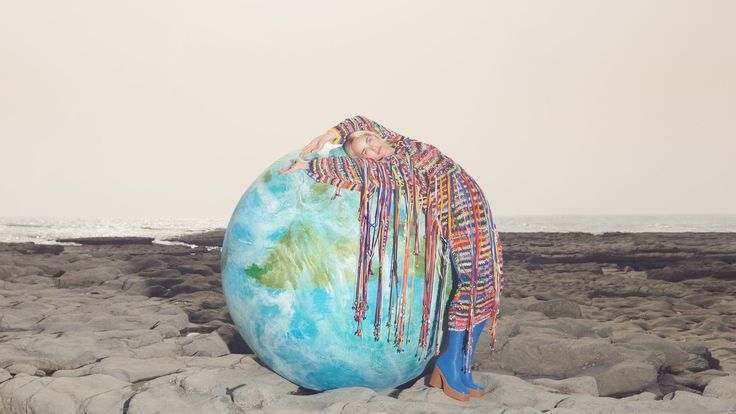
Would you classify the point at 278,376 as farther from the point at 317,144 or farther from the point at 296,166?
the point at 317,144

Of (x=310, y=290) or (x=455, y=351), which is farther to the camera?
(x=455, y=351)

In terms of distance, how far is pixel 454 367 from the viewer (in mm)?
3648

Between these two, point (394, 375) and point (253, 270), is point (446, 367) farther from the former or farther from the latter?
point (253, 270)

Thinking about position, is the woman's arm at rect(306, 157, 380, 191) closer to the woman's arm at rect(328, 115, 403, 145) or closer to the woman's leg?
the woman's arm at rect(328, 115, 403, 145)

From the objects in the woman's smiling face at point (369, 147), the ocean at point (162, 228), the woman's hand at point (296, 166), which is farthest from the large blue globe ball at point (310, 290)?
the ocean at point (162, 228)

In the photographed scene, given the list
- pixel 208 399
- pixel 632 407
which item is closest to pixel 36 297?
pixel 208 399

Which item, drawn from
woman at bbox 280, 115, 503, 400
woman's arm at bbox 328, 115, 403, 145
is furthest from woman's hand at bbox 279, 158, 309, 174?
woman's arm at bbox 328, 115, 403, 145

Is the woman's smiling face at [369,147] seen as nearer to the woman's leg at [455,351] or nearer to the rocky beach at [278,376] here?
the woman's leg at [455,351]

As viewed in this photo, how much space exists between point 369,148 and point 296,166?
1.48 ft

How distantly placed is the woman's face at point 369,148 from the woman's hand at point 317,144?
15 centimetres

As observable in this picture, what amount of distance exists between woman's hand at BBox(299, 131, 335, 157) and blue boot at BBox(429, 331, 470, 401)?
1.36 meters

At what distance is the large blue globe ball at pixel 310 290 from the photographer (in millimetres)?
3412

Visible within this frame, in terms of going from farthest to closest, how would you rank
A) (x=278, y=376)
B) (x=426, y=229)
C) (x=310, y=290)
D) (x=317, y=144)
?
1. (x=278, y=376)
2. (x=317, y=144)
3. (x=426, y=229)
4. (x=310, y=290)

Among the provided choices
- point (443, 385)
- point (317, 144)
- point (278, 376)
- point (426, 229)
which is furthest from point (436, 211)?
point (278, 376)
